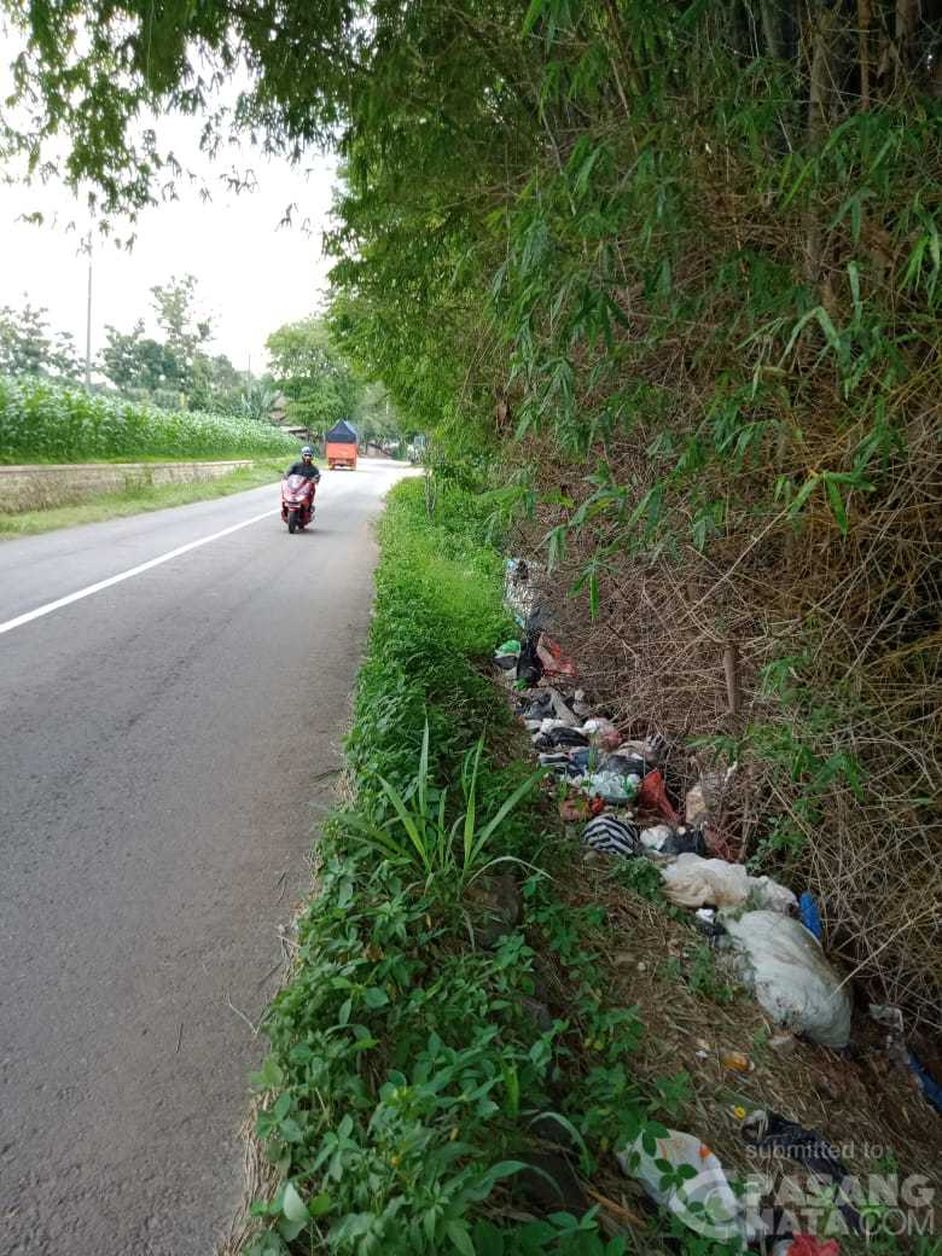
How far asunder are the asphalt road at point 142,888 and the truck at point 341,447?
44.3 m

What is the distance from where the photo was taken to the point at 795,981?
315cm

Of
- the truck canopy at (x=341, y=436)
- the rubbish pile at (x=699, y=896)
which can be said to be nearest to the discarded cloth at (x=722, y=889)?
the rubbish pile at (x=699, y=896)

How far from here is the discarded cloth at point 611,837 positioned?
158 inches

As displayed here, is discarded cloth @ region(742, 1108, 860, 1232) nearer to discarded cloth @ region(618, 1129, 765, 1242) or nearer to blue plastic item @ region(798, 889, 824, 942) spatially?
discarded cloth @ region(618, 1129, 765, 1242)

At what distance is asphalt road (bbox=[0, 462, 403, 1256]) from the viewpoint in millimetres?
1981

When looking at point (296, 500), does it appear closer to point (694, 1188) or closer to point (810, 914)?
point (810, 914)

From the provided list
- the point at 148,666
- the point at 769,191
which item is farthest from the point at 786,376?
the point at 148,666

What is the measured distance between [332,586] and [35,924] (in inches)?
281

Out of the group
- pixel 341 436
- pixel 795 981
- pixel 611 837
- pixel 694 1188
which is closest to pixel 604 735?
pixel 611 837

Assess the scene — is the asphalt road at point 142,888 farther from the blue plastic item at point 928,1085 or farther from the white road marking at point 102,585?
the blue plastic item at point 928,1085

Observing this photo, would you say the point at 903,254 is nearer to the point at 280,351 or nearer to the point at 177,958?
the point at 177,958

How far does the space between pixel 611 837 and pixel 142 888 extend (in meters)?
2.22

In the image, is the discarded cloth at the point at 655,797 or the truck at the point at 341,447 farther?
the truck at the point at 341,447

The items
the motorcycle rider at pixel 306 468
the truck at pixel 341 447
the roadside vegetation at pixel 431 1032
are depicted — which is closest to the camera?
the roadside vegetation at pixel 431 1032
